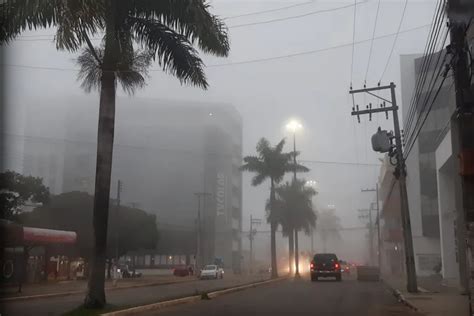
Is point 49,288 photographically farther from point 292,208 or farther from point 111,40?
point 292,208

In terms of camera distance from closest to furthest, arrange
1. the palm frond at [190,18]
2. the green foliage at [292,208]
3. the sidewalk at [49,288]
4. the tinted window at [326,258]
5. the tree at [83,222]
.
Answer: the palm frond at [190,18]
the sidewalk at [49,288]
the tinted window at [326,258]
the tree at [83,222]
the green foliage at [292,208]

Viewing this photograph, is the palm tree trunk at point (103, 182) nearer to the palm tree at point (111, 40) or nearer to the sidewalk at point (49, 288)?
the palm tree at point (111, 40)

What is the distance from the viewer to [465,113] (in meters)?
12.2

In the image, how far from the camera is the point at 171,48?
18.3 metres

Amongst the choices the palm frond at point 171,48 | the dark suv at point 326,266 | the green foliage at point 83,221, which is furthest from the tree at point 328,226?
the palm frond at point 171,48

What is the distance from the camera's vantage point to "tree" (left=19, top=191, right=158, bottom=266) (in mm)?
53250

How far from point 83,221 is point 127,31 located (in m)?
39.9

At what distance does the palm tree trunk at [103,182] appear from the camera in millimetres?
16656

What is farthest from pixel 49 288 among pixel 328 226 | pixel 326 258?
pixel 328 226

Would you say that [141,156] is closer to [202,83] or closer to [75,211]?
[75,211]

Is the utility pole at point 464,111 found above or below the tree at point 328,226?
below

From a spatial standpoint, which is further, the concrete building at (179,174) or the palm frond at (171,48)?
the concrete building at (179,174)

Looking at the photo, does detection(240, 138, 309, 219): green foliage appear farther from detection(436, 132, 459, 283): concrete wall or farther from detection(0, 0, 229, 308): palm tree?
detection(0, 0, 229, 308): palm tree

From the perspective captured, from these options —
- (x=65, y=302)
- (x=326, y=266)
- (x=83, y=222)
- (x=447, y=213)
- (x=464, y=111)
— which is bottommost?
(x=65, y=302)
